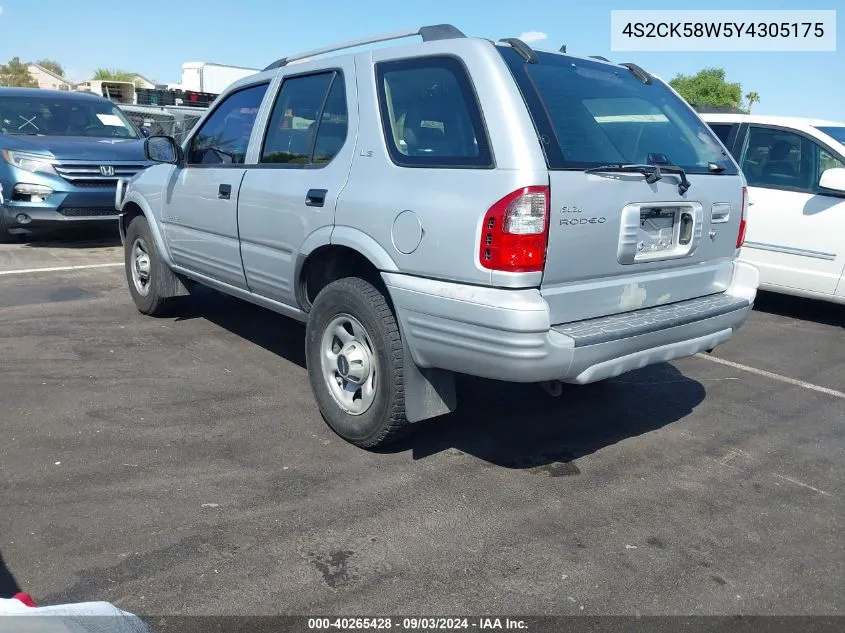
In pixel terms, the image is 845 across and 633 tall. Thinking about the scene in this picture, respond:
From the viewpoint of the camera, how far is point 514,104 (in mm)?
3318

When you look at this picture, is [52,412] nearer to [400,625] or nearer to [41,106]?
[400,625]

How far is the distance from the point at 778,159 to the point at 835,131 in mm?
569

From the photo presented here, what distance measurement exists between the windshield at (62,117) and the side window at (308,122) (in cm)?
677

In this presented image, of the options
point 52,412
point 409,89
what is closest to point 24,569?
point 52,412

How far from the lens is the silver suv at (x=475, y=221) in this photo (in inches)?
127

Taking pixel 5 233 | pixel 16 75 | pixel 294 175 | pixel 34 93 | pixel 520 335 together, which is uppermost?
pixel 16 75

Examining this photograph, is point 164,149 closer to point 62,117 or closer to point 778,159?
point 778,159

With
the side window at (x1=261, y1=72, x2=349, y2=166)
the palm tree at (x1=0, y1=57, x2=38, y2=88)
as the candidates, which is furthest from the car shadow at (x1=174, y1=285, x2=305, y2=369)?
the palm tree at (x1=0, y1=57, x2=38, y2=88)

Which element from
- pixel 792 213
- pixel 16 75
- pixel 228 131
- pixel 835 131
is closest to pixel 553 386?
pixel 228 131

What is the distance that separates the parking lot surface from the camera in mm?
2850

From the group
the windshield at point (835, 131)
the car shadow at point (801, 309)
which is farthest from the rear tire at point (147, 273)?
the windshield at point (835, 131)

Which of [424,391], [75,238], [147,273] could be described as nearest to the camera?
[424,391]

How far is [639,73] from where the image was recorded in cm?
432

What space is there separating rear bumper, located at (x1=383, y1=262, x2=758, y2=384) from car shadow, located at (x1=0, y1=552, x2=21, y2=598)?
1779mm
